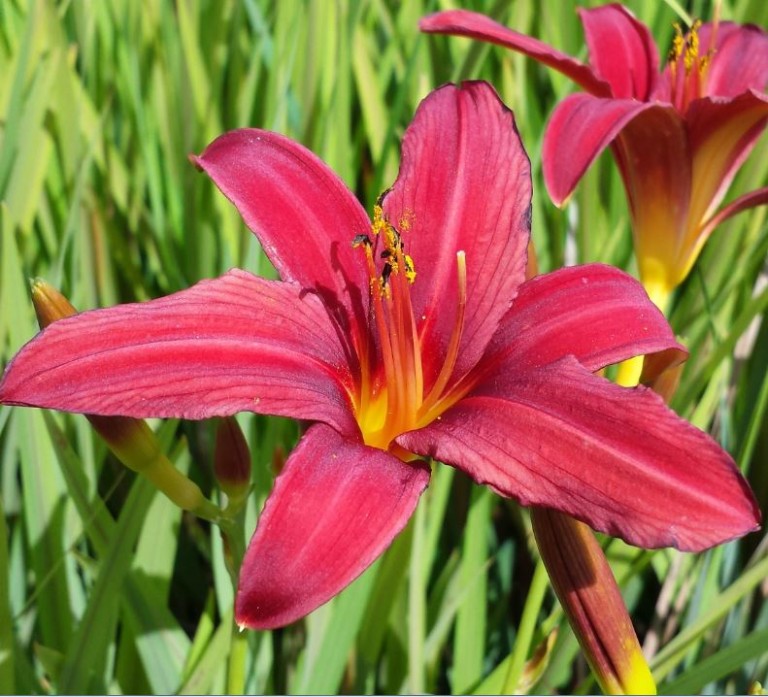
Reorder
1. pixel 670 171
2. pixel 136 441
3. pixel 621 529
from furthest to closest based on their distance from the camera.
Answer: pixel 670 171, pixel 136 441, pixel 621 529

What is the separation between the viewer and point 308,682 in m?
0.89

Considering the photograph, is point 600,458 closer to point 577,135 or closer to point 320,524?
point 320,524

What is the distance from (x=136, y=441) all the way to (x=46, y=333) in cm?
15

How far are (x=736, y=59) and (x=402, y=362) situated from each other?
0.60 meters

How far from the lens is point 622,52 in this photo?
989 millimetres

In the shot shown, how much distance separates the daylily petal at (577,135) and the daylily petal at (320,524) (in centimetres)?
27

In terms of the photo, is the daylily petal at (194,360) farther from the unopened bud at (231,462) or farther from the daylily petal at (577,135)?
the daylily petal at (577,135)

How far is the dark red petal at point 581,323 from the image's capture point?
65 cm

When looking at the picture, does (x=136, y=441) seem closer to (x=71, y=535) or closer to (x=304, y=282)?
(x=304, y=282)

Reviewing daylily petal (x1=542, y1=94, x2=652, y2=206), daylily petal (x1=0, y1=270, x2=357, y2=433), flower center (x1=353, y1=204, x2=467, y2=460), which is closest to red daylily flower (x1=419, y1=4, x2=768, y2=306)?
daylily petal (x1=542, y1=94, x2=652, y2=206)

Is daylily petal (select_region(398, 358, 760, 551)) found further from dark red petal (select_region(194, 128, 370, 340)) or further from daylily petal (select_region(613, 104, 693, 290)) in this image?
daylily petal (select_region(613, 104, 693, 290))

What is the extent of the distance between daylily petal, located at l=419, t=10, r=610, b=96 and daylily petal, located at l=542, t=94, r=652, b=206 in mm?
59

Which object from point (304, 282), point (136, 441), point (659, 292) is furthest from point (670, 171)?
point (136, 441)

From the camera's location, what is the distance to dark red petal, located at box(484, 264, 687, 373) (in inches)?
25.8
